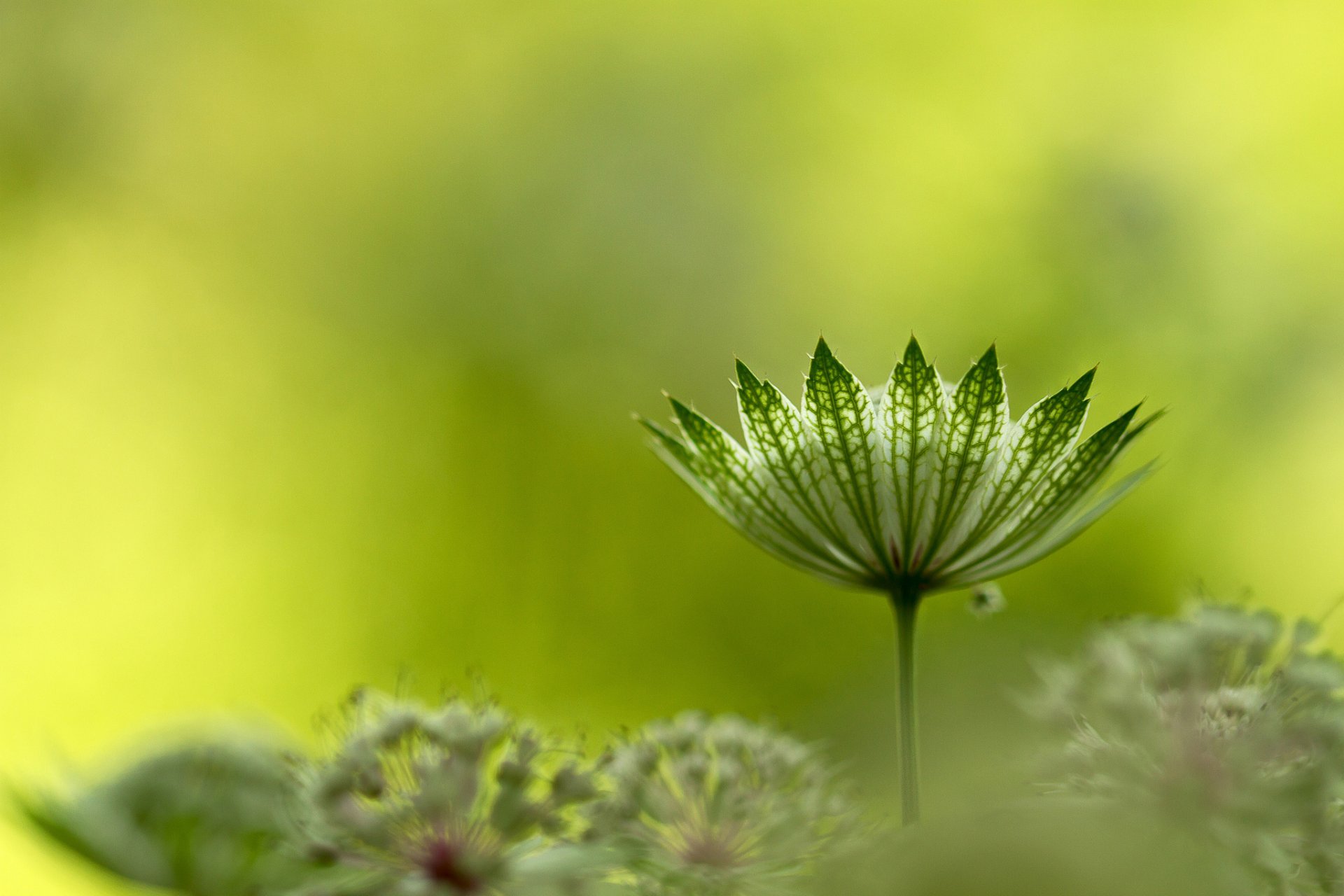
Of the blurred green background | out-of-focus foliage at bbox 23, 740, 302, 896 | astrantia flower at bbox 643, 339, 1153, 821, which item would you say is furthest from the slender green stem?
the blurred green background

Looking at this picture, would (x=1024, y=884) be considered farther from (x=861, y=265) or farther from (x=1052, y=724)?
(x=861, y=265)

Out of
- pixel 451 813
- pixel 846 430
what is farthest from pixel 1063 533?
pixel 451 813

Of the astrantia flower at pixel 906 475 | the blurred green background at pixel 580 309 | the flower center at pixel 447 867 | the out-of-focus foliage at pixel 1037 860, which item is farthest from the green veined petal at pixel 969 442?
the blurred green background at pixel 580 309

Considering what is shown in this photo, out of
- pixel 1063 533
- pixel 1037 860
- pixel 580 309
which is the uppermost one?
pixel 580 309

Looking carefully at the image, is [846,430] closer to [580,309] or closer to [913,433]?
[913,433]

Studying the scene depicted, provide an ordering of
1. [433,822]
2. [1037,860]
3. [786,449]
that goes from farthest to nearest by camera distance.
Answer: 1. [786,449]
2. [433,822]
3. [1037,860]

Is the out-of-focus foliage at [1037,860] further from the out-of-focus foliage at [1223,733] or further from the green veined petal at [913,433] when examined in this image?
the green veined petal at [913,433]
